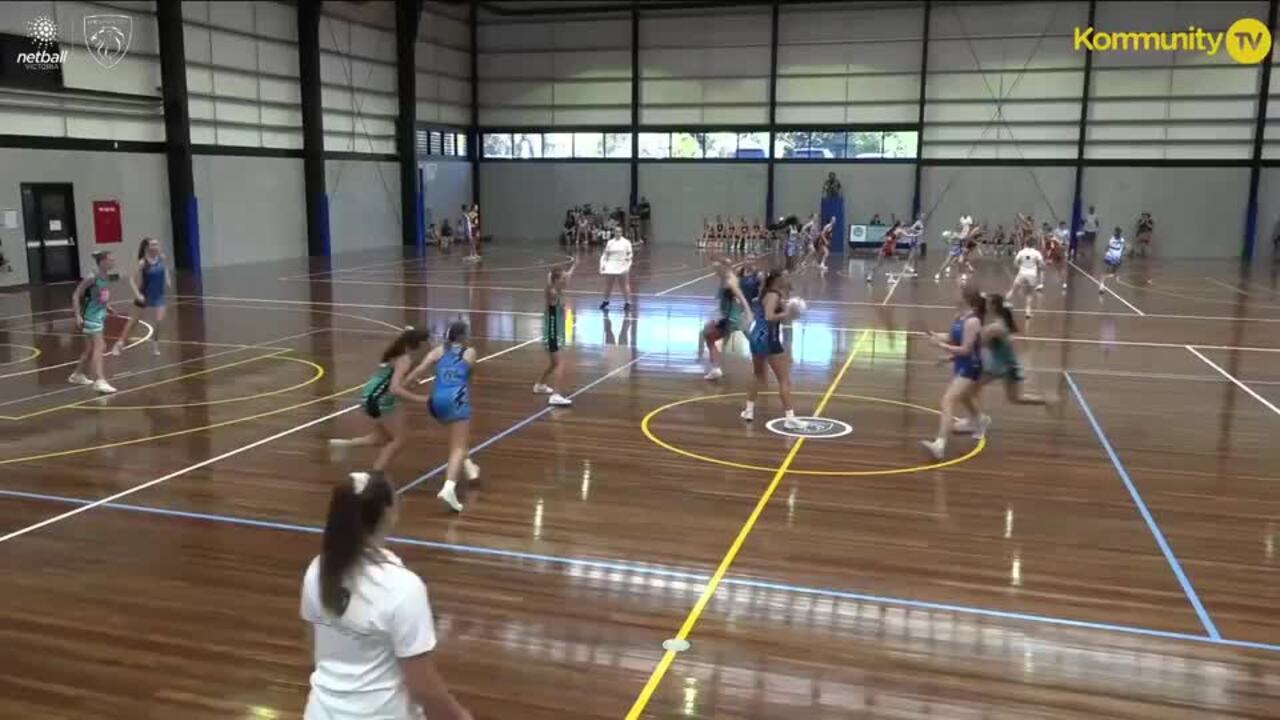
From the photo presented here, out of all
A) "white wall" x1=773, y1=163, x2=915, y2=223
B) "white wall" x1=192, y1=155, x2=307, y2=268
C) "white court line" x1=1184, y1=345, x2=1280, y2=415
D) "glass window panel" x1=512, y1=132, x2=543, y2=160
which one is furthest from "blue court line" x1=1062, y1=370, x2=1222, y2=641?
"glass window panel" x1=512, y1=132, x2=543, y2=160

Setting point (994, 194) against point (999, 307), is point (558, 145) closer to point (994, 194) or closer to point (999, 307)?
point (994, 194)

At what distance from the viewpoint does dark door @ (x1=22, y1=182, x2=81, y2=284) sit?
26578 millimetres

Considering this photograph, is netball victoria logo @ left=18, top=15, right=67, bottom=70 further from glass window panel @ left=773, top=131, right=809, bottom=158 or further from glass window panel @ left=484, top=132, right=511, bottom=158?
glass window panel @ left=773, top=131, right=809, bottom=158

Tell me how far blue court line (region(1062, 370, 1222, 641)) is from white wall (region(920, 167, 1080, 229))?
96.8ft

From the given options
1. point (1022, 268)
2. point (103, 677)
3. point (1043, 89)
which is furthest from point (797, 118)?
point (103, 677)

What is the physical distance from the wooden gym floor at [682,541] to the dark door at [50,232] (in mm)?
12012

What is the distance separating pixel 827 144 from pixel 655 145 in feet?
24.9

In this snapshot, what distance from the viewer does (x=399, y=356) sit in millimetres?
8898

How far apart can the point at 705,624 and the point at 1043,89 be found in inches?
1513

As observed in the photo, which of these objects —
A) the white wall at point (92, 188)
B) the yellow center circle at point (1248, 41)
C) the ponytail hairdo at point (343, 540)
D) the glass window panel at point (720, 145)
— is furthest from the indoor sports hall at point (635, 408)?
the glass window panel at point (720, 145)

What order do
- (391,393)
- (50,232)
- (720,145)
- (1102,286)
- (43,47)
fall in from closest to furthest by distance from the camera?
(391,393), (43,47), (50,232), (1102,286), (720,145)

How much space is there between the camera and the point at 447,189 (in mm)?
45469

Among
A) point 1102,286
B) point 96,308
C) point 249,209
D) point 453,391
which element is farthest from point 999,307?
point 249,209

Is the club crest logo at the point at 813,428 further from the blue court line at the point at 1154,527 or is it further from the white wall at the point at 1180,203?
the white wall at the point at 1180,203
